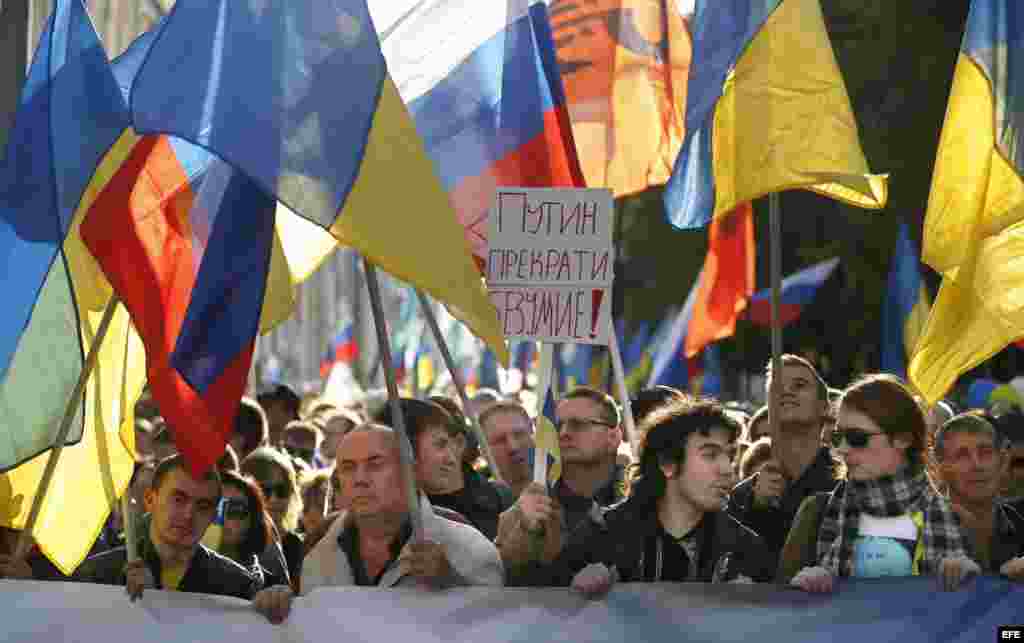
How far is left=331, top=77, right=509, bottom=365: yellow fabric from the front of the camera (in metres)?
6.98

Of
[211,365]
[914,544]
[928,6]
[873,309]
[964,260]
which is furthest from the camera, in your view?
[873,309]

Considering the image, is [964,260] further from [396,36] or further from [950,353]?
[396,36]

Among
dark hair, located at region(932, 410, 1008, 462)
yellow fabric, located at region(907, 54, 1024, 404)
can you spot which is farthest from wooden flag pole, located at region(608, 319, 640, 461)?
yellow fabric, located at region(907, 54, 1024, 404)

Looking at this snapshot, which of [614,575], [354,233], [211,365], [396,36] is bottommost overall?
[614,575]

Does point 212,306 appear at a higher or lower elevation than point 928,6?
lower

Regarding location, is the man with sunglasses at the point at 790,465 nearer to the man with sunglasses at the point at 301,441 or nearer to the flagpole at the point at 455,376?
the flagpole at the point at 455,376

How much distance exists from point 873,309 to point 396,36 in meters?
22.4

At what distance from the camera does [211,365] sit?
7.24 metres

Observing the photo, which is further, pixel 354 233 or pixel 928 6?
pixel 928 6

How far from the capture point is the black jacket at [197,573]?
279 inches

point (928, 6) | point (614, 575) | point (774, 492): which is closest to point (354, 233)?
point (614, 575)

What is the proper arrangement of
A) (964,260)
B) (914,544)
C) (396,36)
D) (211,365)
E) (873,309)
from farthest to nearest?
1. (873,309)
2. (396,36)
3. (964,260)
4. (211,365)
5. (914,544)

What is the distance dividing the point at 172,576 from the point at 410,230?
1334mm

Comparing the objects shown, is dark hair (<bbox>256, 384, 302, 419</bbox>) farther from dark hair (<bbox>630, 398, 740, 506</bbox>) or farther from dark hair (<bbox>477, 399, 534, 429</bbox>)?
dark hair (<bbox>630, 398, 740, 506</bbox>)
